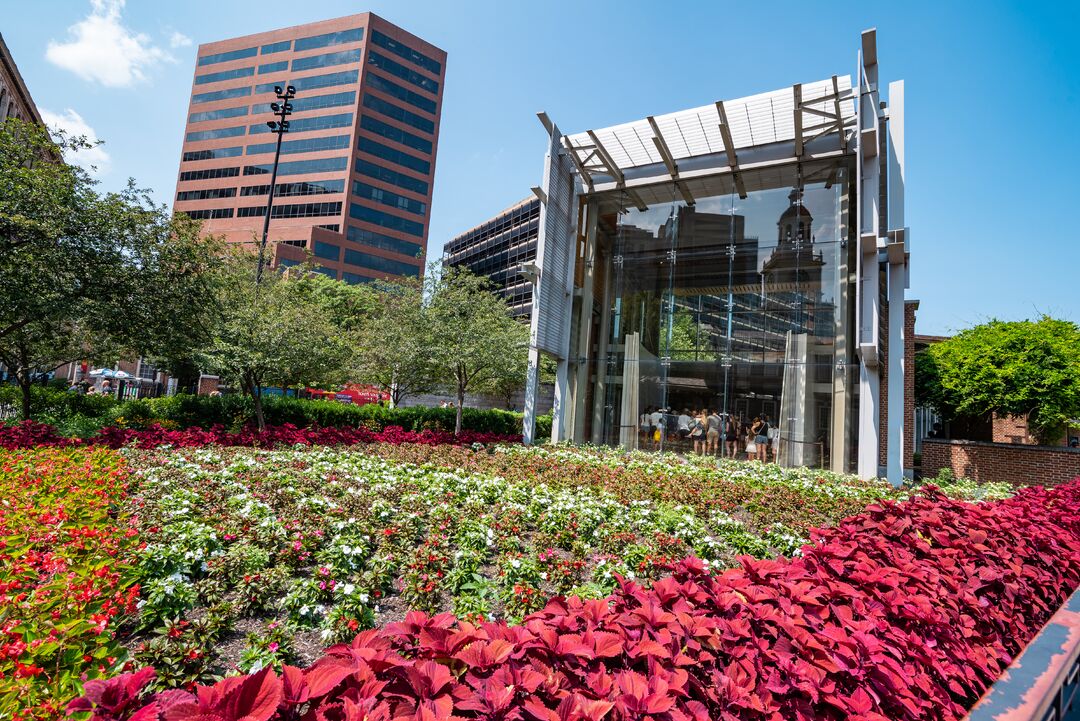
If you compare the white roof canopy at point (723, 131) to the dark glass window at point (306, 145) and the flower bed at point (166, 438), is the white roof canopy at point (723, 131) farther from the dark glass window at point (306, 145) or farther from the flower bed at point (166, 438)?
the dark glass window at point (306, 145)

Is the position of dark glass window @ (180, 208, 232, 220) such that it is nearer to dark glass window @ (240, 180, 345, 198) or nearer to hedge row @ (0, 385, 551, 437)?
dark glass window @ (240, 180, 345, 198)

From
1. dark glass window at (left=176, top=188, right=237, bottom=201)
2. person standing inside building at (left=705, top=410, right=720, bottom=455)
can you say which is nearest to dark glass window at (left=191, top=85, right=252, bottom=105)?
dark glass window at (left=176, top=188, right=237, bottom=201)

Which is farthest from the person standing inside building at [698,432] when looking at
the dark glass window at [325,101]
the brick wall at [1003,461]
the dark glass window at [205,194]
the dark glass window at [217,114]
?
the dark glass window at [217,114]

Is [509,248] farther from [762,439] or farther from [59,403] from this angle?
[762,439]

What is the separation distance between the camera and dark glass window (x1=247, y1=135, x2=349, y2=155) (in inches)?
2608

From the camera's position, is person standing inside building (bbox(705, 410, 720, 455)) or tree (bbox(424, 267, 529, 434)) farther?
tree (bbox(424, 267, 529, 434))

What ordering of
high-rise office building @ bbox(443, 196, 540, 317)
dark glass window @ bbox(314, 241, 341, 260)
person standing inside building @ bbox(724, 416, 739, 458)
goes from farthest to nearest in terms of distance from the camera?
high-rise office building @ bbox(443, 196, 540, 317), dark glass window @ bbox(314, 241, 341, 260), person standing inside building @ bbox(724, 416, 739, 458)

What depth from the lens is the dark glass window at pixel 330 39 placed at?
68.3m

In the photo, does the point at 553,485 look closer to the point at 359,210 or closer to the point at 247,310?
the point at 247,310

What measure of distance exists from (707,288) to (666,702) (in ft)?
48.9

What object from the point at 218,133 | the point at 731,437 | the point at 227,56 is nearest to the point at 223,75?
the point at 227,56

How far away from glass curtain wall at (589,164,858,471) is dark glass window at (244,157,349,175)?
59.2 metres

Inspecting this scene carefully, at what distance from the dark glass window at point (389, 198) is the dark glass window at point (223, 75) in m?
23.9

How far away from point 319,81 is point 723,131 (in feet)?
232
